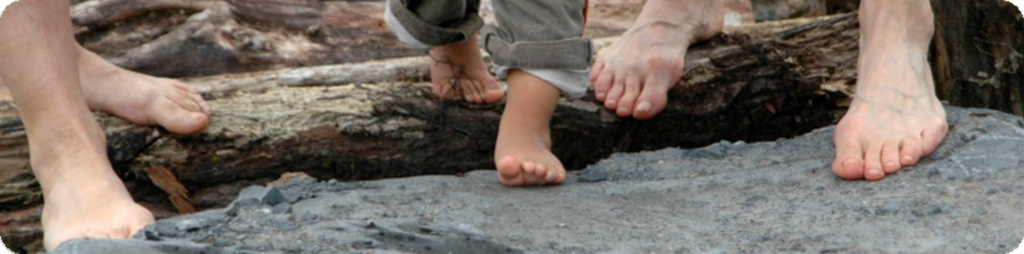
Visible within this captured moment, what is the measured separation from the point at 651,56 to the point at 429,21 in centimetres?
68

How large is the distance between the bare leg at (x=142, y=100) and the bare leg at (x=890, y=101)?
1643 millimetres

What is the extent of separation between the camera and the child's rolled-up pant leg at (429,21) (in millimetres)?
3283

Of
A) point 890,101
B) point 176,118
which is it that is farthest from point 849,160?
point 176,118

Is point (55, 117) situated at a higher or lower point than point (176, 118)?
higher

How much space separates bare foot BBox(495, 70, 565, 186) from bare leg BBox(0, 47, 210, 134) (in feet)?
2.66

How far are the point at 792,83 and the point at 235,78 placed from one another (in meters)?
1.67

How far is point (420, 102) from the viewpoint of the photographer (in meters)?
3.41

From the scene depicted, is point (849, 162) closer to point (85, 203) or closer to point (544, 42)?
point (544, 42)

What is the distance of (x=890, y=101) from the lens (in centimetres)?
304

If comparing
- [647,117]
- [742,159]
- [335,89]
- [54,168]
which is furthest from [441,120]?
[54,168]

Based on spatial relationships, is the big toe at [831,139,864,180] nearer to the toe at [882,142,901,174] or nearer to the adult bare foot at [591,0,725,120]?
the toe at [882,142,901,174]

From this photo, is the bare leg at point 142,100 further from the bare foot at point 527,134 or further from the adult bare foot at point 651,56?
the adult bare foot at point 651,56

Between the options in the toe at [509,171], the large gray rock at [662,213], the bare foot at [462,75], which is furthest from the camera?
the bare foot at [462,75]

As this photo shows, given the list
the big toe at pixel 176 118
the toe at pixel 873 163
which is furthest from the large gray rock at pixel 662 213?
the big toe at pixel 176 118
